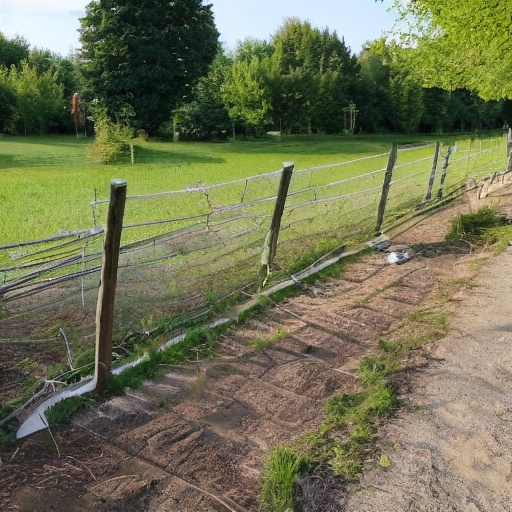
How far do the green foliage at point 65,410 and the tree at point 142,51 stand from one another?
32867mm

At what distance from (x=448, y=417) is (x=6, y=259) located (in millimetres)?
5672

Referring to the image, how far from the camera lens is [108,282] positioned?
3840 mm

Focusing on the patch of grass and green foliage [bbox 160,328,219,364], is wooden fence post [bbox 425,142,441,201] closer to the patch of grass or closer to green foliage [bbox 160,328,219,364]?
the patch of grass

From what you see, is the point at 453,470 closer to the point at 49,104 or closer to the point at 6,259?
the point at 6,259

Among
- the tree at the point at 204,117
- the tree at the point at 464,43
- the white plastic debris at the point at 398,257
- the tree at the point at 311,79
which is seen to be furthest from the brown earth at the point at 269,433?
the tree at the point at 311,79

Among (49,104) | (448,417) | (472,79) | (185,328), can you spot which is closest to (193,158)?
(472,79)

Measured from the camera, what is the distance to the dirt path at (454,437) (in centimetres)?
294

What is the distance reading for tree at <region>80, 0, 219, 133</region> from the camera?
111ft

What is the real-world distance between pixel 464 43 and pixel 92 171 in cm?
1255

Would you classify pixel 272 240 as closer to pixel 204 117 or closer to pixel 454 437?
pixel 454 437

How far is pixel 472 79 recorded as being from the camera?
17375 millimetres

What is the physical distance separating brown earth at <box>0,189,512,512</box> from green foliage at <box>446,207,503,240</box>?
11.5 ft

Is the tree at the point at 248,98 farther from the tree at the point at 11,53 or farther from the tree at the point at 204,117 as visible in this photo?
the tree at the point at 11,53

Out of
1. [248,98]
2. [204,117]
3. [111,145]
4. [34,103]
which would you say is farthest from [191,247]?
[34,103]
